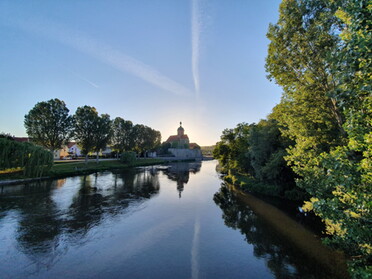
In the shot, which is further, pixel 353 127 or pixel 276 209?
pixel 276 209

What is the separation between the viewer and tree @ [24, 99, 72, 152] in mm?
44150

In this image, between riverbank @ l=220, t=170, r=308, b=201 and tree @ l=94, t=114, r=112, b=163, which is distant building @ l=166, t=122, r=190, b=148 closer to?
tree @ l=94, t=114, r=112, b=163

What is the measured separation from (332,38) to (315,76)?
2046 millimetres

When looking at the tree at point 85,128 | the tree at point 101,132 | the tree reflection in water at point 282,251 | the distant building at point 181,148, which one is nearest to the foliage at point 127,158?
the tree at point 101,132

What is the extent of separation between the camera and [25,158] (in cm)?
2977

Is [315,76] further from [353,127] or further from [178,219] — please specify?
[178,219]

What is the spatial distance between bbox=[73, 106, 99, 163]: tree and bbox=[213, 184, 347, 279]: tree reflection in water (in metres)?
45.8

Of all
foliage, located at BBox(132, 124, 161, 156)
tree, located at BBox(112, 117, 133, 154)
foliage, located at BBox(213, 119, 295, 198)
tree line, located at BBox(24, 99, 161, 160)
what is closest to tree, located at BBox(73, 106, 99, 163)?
tree line, located at BBox(24, 99, 161, 160)

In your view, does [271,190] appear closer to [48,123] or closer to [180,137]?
[48,123]

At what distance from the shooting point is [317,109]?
11.3 m

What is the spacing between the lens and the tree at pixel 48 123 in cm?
4415

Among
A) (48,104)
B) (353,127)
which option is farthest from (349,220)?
(48,104)

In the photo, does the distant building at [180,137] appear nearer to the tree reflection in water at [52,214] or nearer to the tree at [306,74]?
the tree reflection in water at [52,214]

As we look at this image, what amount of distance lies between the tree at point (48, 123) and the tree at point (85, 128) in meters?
2.95
